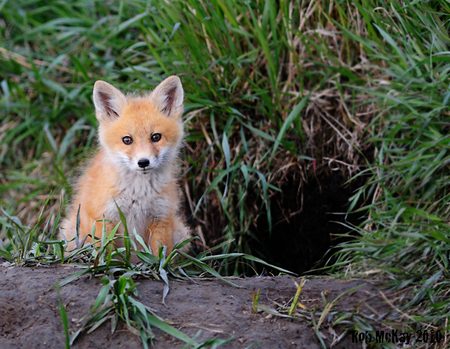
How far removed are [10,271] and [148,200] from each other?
0.90 meters

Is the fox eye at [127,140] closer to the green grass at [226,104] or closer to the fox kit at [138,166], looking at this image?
the fox kit at [138,166]

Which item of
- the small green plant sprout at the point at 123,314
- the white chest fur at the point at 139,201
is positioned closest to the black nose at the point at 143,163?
the white chest fur at the point at 139,201

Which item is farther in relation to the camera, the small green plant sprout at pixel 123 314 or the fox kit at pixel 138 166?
the fox kit at pixel 138 166

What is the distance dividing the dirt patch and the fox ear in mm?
1260

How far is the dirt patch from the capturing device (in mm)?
1954

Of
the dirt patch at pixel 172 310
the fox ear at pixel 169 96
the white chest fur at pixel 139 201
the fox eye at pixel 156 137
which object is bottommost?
the dirt patch at pixel 172 310

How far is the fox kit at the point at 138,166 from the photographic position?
9.41 ft

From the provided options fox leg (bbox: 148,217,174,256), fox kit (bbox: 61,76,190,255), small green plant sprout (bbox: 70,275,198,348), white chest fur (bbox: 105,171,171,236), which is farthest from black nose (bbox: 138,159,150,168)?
small green plant sprout (bbox: 70,275,198,348)

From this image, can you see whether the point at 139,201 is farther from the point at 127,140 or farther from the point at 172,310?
the point at 172,310

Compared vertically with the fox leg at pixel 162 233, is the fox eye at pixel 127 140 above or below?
above

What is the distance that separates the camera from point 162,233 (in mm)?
2967

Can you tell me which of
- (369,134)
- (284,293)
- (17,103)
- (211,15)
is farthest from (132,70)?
(284,293)

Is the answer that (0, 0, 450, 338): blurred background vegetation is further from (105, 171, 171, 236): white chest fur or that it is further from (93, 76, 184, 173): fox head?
(105, 171, 171, 236): white chest fur

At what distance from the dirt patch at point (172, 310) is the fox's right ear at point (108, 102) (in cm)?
112
